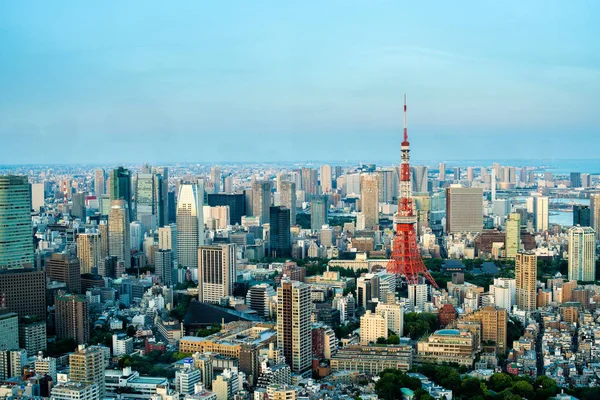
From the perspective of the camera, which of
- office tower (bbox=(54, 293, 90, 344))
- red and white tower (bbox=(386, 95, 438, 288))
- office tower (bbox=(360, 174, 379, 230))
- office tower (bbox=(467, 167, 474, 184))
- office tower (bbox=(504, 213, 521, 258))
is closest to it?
office tower (bbox=(54, 293, 90, 344))

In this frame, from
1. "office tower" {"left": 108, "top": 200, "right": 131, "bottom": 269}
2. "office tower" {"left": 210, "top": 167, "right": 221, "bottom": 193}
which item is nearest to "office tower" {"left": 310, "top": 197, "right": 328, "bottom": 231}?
"office tower" {"left": 210, "top": 167, "right": 221, "bottom": 193}

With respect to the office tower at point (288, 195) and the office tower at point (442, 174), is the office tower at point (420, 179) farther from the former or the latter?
the office tower at point (288, 195)

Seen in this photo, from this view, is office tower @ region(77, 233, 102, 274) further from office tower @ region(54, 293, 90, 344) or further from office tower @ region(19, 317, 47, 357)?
office tower @ region(19, 317, 47, 357)

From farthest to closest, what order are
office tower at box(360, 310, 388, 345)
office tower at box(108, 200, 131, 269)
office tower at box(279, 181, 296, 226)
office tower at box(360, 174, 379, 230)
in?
office tower at box(279, 181, 296, 226), office tower at box(360, 174, 379, 230), office tower at box(108, 200, 131, 269), office tower at box(360, 310, 388, 345)

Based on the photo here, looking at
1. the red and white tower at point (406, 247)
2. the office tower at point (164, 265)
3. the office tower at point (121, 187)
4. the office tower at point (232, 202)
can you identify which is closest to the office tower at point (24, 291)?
the office tower at point (164, 265)

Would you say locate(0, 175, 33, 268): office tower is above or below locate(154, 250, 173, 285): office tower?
above

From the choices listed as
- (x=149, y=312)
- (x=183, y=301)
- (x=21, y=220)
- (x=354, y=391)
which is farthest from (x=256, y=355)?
(x=21, y=220)
